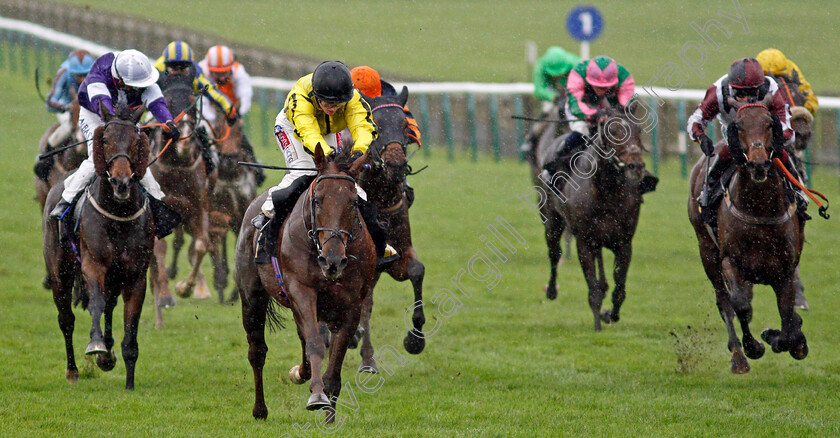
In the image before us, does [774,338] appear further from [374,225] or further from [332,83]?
[332,83]

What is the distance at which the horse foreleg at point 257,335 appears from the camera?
711 centimetres

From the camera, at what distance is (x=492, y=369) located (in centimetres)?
880

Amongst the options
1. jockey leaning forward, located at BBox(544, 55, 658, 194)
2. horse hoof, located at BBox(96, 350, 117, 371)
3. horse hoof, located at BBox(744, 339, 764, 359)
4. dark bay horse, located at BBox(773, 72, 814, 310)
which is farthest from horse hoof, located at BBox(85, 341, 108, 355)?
dark bay horse, located at BBox(773, 72, 814, 310)

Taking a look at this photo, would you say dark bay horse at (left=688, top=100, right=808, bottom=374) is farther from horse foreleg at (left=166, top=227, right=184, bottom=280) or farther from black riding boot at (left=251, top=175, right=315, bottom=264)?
horse foreleg at (left=166, top=227, right=184, bottom=280)

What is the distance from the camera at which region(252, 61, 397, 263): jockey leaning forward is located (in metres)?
6.57

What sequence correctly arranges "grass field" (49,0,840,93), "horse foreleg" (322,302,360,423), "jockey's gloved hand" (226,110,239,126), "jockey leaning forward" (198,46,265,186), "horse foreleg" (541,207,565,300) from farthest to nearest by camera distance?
1. "grass field" (49,0,840,93)
2. "jockey leaning forward" (198,46,265,186)
3. "jockey's gloved hand" (226,110,239,126)
4. "horse foreleg" (541,207,565,300)
5. "horse foreleg" (322,302,360,423)

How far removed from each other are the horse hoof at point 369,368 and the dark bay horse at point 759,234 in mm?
2591

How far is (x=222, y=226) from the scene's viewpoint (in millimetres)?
11844

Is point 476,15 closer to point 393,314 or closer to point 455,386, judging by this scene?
point 393,314

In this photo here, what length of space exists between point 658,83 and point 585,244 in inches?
505

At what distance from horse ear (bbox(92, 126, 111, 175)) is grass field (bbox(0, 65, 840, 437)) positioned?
1.54 metres

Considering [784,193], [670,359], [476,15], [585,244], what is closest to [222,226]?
[585,244]

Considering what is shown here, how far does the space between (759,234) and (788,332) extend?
2.16 ft

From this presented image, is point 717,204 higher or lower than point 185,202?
higher
